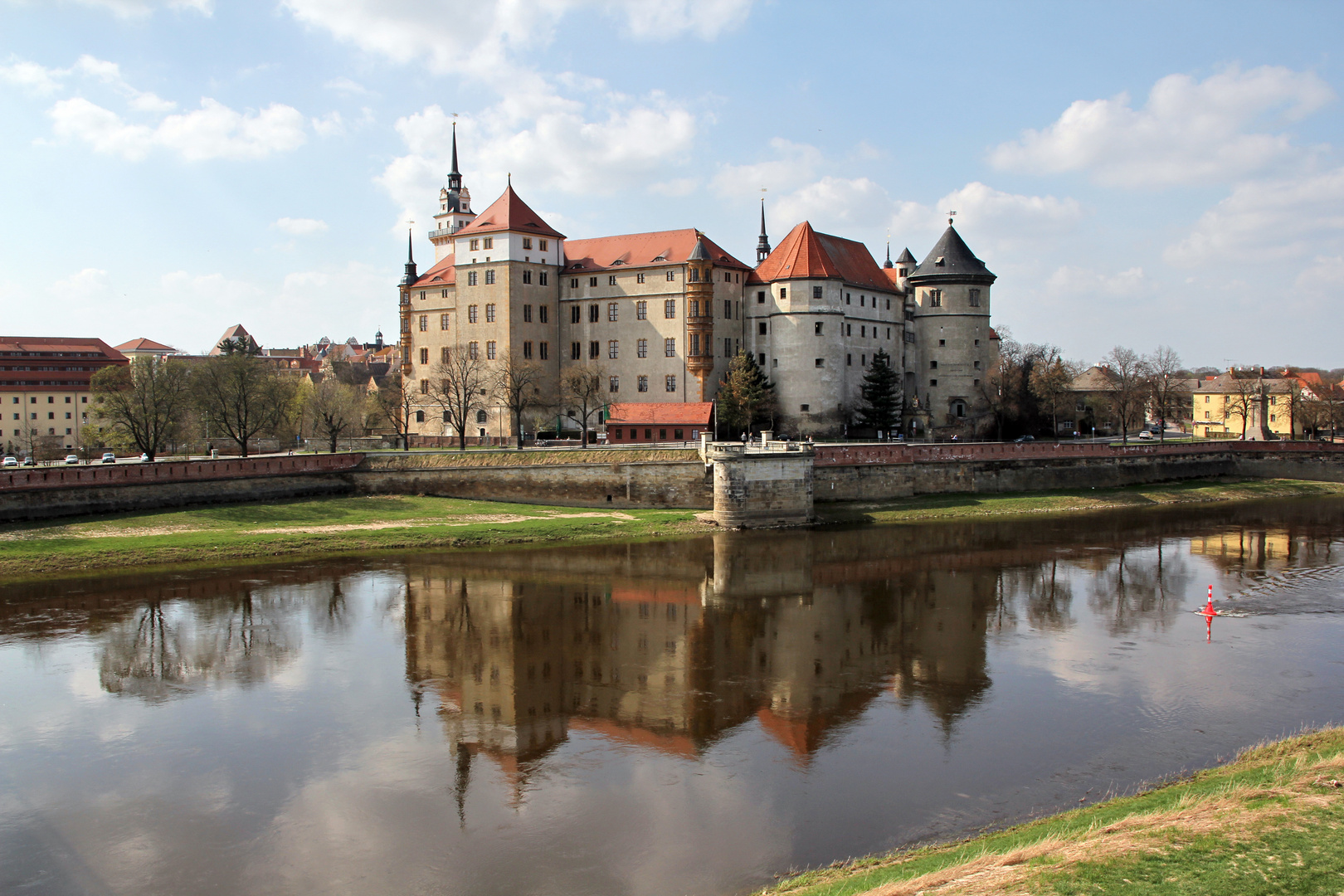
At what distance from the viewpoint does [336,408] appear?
6988 centimetres

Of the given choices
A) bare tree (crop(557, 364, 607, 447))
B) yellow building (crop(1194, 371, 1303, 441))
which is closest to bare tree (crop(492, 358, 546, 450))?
bare tree (crop(557, 364, 607, 447))

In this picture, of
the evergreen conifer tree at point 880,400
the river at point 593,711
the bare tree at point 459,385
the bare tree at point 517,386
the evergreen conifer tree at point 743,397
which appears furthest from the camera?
the evergreen conifer tree at point 880,400

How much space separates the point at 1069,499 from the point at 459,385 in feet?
137

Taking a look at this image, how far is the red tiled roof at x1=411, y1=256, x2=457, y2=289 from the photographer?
73.1m

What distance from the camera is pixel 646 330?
2830 inches

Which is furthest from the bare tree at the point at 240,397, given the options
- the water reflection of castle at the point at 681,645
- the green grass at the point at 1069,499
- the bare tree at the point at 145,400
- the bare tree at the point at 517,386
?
the green grass at the point at 1069,499

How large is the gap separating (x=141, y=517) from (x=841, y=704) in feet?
110

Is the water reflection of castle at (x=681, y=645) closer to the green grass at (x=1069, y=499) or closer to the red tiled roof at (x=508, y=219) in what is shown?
the green grass at (x=1069, y=499)

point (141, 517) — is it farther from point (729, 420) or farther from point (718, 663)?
point (729, 420)

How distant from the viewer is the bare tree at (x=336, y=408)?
228 feet

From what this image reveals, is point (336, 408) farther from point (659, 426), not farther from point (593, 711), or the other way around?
point (593, 711)

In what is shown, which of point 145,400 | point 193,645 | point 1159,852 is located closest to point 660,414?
point 145,400

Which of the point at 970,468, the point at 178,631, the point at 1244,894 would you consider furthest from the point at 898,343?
the point at 1244,894

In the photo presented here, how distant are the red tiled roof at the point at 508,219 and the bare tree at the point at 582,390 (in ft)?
36.3
